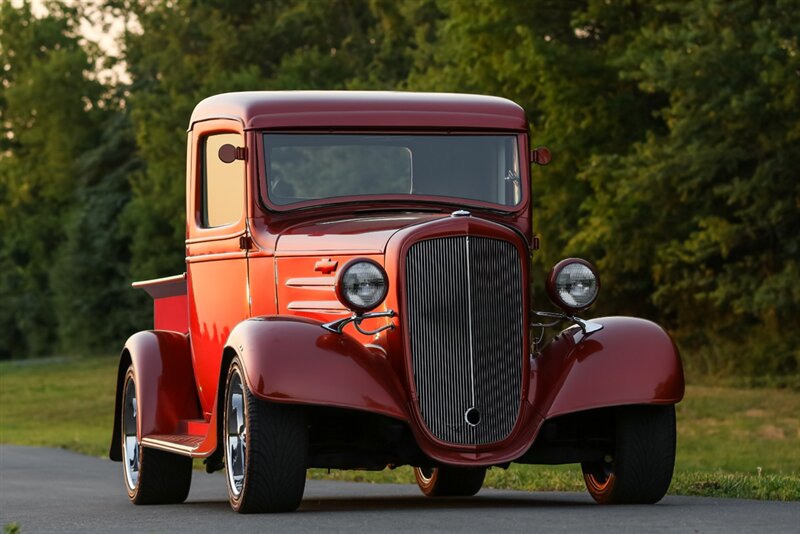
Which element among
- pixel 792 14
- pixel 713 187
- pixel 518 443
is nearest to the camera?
pixel 518 443

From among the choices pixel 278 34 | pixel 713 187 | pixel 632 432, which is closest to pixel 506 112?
pixel 632 432

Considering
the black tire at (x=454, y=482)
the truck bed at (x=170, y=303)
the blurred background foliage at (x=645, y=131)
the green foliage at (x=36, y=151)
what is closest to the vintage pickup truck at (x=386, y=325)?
the truck bed at (x=170, y=303)

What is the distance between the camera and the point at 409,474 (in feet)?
53.4

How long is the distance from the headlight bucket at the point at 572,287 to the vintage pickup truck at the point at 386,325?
0.04 ft

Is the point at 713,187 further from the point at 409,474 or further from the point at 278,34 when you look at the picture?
the point at 278,34

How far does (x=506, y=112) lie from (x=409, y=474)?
540cm

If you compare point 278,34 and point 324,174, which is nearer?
point 324,174

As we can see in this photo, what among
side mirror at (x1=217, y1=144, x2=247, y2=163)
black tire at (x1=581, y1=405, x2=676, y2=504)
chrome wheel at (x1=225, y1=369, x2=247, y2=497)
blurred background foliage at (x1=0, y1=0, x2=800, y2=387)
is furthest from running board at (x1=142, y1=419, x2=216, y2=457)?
blurred background foliage at (x1=0, y1=0, x2=800, y2=387)

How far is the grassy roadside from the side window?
132 inches

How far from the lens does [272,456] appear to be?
31.4 feet

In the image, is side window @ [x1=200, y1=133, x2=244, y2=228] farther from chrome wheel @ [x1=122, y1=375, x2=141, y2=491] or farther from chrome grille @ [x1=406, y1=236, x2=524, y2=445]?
chrome grille @ [x1=406, y1=236, x2=524, y2=445]

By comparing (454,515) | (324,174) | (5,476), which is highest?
(324,174)

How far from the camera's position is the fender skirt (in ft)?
39.0

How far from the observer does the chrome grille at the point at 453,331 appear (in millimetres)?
9836
